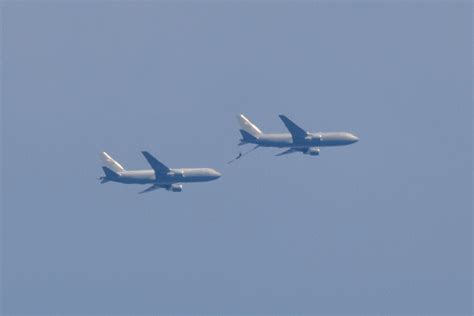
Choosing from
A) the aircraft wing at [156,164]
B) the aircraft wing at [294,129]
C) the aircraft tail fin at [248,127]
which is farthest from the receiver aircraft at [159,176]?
the aircraft wing at [294,129]

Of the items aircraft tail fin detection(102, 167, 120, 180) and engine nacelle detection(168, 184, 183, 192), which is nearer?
aircraft tail fin detection(102, 167, 120, 180)

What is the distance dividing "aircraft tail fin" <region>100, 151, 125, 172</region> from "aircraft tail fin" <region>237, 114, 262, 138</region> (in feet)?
42.0

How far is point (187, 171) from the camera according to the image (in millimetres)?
186875

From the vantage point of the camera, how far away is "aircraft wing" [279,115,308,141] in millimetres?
183375

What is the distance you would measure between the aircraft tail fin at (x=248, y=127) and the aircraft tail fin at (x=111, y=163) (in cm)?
1281

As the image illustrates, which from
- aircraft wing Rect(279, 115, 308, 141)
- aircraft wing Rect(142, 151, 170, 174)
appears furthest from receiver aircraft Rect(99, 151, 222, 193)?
aircraft wing Rect(279, 115, 308, 141)

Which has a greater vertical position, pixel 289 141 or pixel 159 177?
pixel 289 141

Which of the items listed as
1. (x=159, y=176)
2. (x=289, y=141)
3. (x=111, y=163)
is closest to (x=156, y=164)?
(x=159, y=176)

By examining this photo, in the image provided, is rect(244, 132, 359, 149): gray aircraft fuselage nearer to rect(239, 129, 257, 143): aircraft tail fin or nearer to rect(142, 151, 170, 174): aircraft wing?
rect(239, 129, 257, 143): aircraft tail fin

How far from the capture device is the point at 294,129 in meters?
183

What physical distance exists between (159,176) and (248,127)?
10.3m

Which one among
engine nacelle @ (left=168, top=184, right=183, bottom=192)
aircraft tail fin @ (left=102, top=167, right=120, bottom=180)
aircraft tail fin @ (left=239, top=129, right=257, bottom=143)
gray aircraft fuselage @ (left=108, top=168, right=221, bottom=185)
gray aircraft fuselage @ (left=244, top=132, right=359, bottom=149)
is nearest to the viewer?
aircraft tail fin @ (left=102, top=167, right=120, bottom=180)

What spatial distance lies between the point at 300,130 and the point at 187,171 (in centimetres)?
1222

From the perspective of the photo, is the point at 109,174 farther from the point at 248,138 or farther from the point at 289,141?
the point at 289,141
